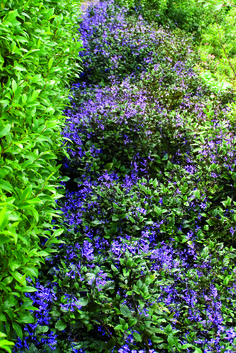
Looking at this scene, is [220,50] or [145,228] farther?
[220,50]

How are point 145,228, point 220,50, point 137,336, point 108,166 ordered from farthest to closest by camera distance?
point 220,50
point 108,166
point 145,228
point 137,336

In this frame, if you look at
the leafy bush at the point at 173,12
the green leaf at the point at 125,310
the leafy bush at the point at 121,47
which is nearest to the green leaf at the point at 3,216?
the green leaf at the point at 125,310

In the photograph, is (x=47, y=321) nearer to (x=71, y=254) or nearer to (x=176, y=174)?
(x=71, y=254)

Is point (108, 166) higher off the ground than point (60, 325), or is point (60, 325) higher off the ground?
point (108, 166)

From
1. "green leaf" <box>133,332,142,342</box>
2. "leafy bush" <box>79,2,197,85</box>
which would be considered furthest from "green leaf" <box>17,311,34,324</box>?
"leafy bush" <box>79,2,197,85</box>

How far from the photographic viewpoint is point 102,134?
3861 mm

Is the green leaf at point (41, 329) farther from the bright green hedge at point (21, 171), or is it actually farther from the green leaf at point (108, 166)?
the green leaf at point (108, 166)

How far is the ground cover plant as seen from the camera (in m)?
2.16

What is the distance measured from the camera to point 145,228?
117 inches

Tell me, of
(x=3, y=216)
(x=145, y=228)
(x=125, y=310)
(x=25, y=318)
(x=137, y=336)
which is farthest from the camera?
(x=145, y=228)

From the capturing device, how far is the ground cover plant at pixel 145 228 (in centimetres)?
216

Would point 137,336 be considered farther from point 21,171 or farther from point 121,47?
point 121,47

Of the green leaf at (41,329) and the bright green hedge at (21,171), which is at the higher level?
the bright green hedge at (21,171)

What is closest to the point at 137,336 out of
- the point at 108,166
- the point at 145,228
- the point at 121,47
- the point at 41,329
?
the point at 41,329
